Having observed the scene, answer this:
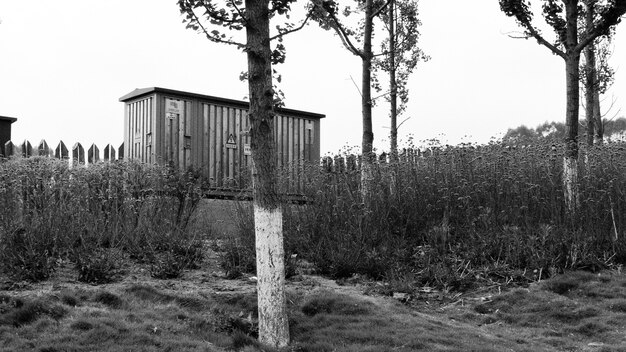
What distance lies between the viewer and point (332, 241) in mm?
7055

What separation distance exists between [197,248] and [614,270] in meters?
4.53

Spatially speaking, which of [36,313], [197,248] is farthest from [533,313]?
[36,313]

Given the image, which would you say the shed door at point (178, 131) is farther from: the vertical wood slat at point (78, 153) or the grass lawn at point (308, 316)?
the grass lawn at point (308, 316)

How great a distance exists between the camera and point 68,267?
6.18 meters

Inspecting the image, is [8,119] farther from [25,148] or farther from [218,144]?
[218,144]

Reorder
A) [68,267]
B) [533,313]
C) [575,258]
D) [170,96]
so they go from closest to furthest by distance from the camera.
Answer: [533,313] < [68,267] < [575,258] < [170,96]

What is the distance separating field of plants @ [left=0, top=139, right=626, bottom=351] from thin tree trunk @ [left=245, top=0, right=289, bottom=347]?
235 mm

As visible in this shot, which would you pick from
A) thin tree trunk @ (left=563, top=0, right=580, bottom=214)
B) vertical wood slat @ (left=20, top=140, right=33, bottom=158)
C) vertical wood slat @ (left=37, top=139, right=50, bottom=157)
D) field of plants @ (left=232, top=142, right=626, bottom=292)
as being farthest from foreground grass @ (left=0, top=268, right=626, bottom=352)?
vertical wood slat @ (left=20, top=140, right=33, bottom=158)

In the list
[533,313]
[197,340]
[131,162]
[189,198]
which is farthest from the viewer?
[131,162]

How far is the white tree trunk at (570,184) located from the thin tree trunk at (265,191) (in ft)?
13.7

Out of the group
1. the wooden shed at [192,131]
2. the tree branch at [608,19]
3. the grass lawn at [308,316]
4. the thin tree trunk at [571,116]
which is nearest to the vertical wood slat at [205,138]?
the wooden shed at [192,131]

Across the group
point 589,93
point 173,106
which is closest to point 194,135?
point 173,106

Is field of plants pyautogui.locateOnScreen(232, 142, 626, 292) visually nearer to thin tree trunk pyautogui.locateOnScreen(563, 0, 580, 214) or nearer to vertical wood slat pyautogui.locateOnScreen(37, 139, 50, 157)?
thin tree trunk pyautogui.locateOnScreen(563, 0, 580, 214)

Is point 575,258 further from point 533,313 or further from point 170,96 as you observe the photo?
point 170,96
